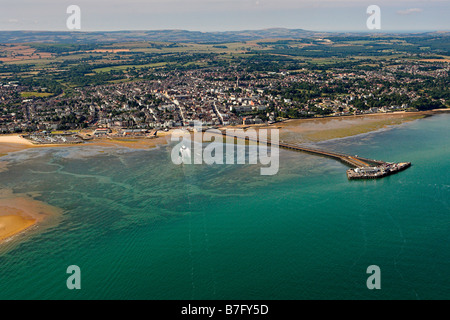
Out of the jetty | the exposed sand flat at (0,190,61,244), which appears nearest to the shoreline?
the exposed sand flat at (0,190,61,244)

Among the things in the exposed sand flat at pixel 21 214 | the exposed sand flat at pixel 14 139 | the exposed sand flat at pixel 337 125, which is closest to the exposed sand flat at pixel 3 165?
the exposed sand flat at pixel 21 214

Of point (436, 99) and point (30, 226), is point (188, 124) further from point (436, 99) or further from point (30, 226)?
point (436, 99)

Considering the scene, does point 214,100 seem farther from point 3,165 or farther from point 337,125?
point 3,165

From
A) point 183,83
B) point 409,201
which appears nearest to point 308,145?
point 409,201

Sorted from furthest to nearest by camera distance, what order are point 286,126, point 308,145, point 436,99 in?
1. point 436,99
2. point 286,126
3. point 308,145

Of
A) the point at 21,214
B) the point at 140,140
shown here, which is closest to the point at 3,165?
the point at 21,214

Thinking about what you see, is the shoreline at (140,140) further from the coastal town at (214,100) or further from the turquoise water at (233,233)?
the coastal town at (214,100)

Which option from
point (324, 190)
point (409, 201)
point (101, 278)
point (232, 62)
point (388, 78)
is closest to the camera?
point (101, 278)
